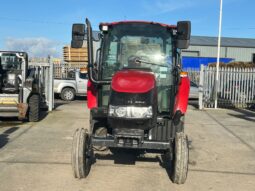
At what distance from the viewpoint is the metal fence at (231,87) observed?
17.8 m

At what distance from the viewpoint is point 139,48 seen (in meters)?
6.73

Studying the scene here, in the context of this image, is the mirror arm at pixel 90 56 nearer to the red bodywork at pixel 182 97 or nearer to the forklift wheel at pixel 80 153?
the forklift wheel at pixel 80 153

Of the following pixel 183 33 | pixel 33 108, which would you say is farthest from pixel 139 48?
pixel 33 108

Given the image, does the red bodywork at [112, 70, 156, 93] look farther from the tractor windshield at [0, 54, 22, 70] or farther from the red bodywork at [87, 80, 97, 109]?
the tractor windshield at [0, 54, 22, 70]

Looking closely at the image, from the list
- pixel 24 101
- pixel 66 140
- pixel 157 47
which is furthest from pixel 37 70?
pixel 157 47

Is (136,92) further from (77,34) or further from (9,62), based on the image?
(9,62)

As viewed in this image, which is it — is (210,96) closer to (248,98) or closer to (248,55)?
(248,98)

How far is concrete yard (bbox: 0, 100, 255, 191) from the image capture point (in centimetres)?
587

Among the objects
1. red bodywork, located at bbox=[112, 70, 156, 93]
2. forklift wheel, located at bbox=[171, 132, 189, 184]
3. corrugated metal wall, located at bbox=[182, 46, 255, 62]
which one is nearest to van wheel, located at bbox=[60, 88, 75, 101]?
red bodywork, located at bbox=[112, 70, 156, 93]

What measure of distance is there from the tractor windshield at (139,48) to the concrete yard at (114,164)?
5.26 ft

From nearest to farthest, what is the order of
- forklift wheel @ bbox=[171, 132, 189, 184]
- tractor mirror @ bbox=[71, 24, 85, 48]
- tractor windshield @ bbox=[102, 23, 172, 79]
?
forklift wheel @ bbox=[171, 132, 189, 184] < tractor mirror @ bbox=[71, 24, 85, 48] < tractor windshield @ bbox=[102, 23, 172, 79]

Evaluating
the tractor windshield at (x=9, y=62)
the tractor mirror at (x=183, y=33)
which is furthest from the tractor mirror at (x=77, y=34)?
the tractor windshield at (x=9, y=62)

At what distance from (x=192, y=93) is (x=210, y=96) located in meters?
3.42

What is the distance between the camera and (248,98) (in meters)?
18.5
